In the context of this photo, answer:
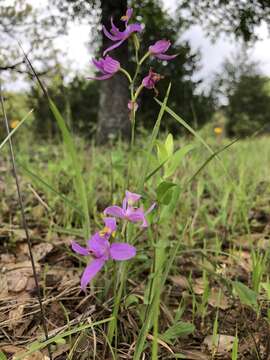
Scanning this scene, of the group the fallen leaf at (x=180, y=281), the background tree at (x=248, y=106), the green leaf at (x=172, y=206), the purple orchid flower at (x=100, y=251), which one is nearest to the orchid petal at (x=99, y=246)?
the purple orchid flower at (x=100, y=251)

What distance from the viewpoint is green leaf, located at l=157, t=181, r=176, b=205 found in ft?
2.47

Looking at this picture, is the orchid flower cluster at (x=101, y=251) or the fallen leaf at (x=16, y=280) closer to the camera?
the orchid flower cluster at (x=101, y=251)

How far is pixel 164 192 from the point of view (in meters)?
0.78

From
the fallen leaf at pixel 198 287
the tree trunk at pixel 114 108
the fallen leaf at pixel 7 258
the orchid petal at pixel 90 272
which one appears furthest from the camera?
the tree trunk at pixel 114 108

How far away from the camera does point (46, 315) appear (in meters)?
0.95

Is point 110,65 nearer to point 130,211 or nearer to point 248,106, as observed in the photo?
point 130,211

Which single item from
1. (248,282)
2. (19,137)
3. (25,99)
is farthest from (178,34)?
(248,282)

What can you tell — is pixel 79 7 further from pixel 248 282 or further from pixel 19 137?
pixel 248 282

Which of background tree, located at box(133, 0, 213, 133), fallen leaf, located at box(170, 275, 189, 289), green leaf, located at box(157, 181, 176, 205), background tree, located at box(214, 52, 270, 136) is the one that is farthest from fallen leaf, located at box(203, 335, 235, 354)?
background tree, located at box(214, 52, 270, 136)

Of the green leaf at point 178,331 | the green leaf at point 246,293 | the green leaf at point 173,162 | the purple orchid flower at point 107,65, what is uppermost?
the purple orchid flower at point 107,65

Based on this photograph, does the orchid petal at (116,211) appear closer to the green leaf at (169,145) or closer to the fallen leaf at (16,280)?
the green leaf at (169,145)

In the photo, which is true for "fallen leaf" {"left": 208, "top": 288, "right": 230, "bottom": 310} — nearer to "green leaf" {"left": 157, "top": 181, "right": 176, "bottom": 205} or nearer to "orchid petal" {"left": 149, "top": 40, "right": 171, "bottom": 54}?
"green leaf" {"left": 157, "top": 181, "right": 176, "bottom": 205}


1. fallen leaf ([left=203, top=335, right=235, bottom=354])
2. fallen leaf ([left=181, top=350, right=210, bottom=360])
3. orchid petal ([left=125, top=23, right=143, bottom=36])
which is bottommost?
fallen leaf ([left=203, top=335, right=235, bottom=354])

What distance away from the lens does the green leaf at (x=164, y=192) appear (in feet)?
2.47
